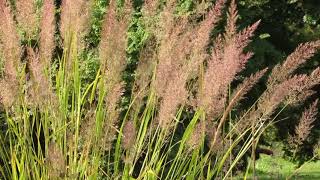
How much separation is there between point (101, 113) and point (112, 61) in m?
0.29

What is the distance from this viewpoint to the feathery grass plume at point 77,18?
107 inches

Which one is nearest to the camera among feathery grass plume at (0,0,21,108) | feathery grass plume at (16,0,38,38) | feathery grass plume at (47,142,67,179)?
feathery grass plume at (47,142,67,179)

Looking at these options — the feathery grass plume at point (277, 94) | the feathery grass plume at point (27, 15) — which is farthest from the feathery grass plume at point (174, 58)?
the feathery grass plume at point (27, 15)

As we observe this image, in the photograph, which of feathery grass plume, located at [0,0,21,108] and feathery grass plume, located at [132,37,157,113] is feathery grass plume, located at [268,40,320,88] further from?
feathery grass plume, located at [0,0,21,108]

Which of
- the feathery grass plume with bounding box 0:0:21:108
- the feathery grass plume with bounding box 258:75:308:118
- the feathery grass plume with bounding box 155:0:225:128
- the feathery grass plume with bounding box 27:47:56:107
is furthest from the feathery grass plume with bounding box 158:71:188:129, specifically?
the feathery grass plume with bounding box 0:0:21:108

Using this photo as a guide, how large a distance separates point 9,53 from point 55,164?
54 cm

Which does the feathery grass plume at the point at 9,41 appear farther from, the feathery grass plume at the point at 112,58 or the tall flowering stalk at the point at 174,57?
the tall flowering stalk at the point at 174,57

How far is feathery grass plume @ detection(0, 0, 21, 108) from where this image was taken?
8.45ft

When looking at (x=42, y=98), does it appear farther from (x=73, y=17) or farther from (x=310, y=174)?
(x=310, y=174)

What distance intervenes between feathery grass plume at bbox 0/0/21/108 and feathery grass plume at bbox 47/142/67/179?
10.7 inches

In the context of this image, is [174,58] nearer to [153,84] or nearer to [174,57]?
[174,57]

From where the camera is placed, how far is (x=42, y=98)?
2719 mm

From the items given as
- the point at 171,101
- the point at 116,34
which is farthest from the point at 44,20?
the point at 171,101

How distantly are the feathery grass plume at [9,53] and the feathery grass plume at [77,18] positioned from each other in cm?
25
